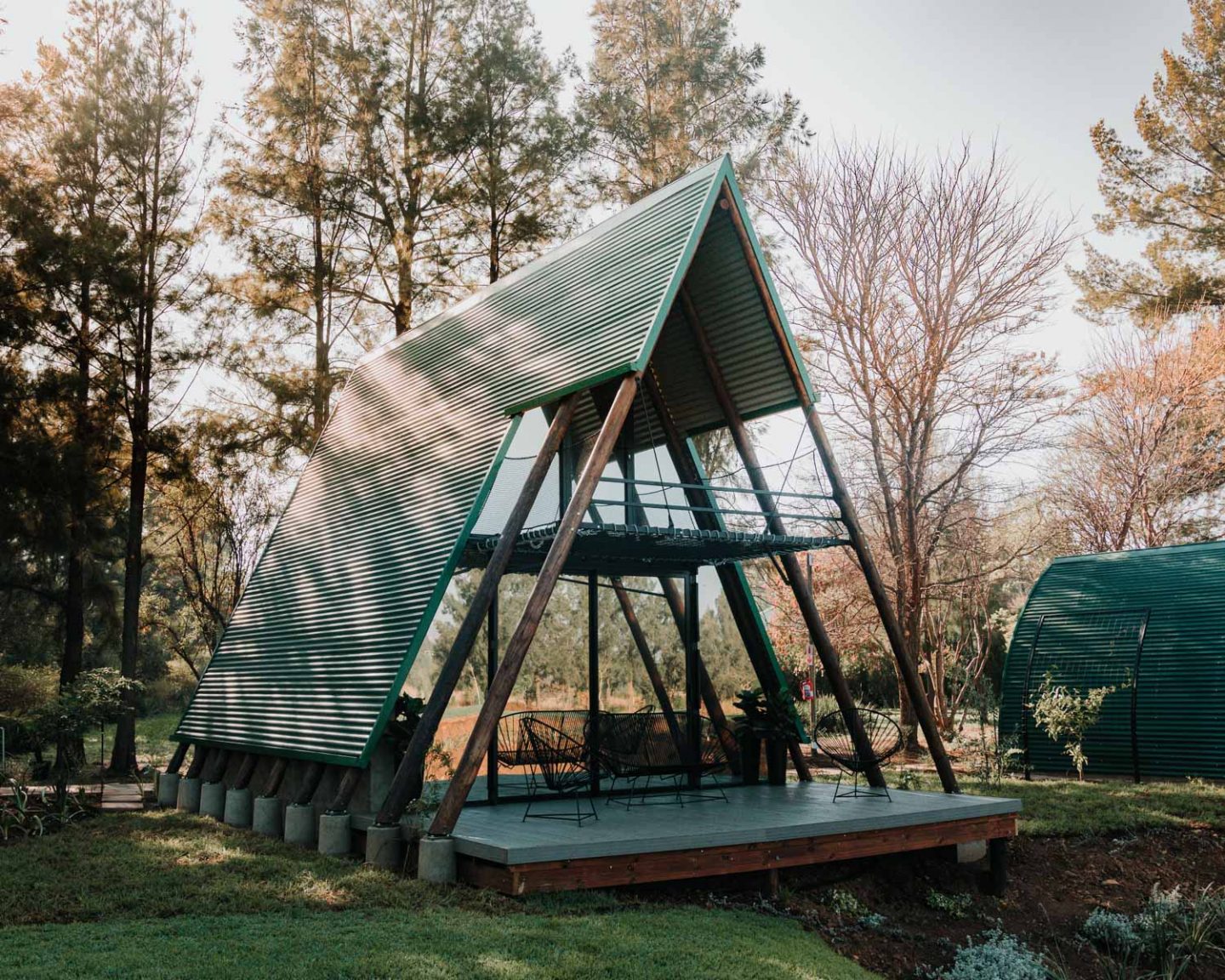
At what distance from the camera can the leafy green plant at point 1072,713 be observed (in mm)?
12922

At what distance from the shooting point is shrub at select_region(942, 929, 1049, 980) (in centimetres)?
647

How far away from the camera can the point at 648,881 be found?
22.0ft

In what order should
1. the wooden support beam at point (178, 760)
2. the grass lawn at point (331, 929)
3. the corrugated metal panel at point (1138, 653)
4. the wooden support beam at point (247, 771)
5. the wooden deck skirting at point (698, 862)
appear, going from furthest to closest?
the corrugated metal panel at point (1138, 653), the wooden support beam at point (178, 760), the wooden support beam at point (247, 771), the wooden deck skirting at point (698, 862), the grass lawn at point (331, 929)

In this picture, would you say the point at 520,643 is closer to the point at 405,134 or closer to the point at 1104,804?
the point at 1104,804

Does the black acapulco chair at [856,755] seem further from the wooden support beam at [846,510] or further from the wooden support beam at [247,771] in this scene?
the wooden support beam at [247,771]

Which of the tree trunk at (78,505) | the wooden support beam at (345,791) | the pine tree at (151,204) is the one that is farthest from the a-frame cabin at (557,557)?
the pine tree at (151,204)

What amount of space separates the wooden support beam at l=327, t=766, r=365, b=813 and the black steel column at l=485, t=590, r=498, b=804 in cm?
113

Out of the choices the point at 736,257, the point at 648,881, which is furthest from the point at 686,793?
the point at 736,257

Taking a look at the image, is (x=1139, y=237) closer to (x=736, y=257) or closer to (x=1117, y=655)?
(x=1117, y=655)

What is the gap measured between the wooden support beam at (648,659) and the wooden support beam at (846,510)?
7.01 feet

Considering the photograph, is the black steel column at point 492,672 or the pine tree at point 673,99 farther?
the pine tree at point 673,99

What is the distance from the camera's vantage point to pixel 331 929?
218 inches

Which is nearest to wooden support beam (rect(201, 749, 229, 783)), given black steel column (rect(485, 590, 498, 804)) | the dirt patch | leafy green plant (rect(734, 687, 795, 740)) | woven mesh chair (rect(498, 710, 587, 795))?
black steel column (rect(485, 590, 498, 804))

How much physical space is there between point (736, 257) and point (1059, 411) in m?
8.96
